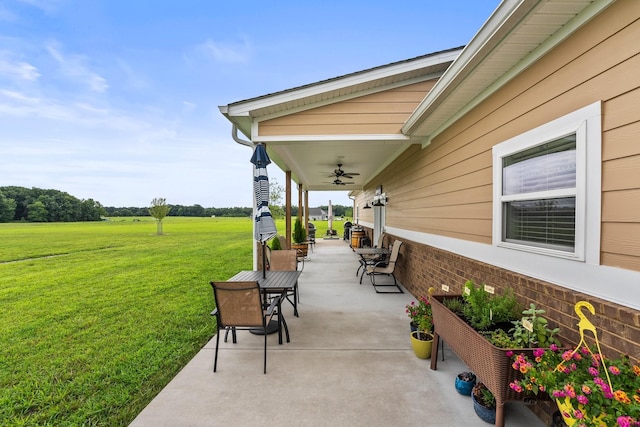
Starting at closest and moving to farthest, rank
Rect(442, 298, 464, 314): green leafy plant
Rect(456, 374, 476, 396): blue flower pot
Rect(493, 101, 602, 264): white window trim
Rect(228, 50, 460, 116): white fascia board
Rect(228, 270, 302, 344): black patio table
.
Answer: Rect(493, 101, 602, 264): white window trim < Rect(456, 374, 476, 396): blue flower pot < Rect(442, 298, 464, 314): green leafy plant < Rect(228, 270, 302, 344): black patio table < Rect(228, 50, 460, 116): white fascia board

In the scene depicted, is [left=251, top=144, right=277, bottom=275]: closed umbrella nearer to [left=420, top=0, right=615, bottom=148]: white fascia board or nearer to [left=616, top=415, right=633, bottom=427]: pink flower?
[left=420, top=0, right=615, bottom=148]: white fascia board

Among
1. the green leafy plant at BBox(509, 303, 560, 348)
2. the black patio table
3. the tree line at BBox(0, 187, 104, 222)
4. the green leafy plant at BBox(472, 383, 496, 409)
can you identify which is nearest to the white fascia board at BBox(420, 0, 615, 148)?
the green leafy plant at BBox(509, 303, 560, 348)

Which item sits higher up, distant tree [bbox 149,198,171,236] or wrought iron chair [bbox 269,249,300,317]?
distant tree [bbox 149,198,171,236]

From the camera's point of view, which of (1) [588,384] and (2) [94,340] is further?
(2) [94,340]

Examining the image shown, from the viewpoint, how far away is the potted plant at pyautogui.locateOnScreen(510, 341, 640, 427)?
1.26m

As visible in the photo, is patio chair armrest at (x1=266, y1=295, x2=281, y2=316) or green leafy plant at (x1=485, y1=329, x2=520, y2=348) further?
patio chair armrest at (x1=266, y1=295, x2=281, y2=316)

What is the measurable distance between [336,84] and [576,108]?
3191mm

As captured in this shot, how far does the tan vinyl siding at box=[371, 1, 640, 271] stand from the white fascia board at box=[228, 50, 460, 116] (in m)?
1.29

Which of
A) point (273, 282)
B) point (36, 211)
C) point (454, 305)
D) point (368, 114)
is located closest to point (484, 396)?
point (454, 305)

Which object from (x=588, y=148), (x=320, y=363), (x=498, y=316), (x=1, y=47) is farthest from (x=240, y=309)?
(x=1, y=47)

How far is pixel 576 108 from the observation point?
195cm

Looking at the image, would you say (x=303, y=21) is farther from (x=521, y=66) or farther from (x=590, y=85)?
(x=590, y=85)

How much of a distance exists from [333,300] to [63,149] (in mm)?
39458

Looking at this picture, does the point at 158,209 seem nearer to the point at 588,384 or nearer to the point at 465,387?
the point at 465,387
